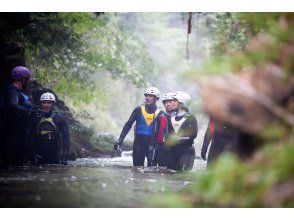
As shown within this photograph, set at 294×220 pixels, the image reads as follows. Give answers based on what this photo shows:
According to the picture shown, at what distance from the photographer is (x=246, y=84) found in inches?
124

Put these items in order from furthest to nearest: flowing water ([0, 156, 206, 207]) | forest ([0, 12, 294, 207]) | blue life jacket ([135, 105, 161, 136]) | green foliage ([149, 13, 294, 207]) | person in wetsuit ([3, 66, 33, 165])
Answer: blue life jacket ([135, 105, 161, 136]) < person in wetsuit ([3, 66, 33, 165]) < flowing water ([0, 156, 206, 207]) < forest ([0, 12, 294, 207]) < green foliage ([149, 13, 294, 207])

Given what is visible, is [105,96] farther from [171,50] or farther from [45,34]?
[171,50]

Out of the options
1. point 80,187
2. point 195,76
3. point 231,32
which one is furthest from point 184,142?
point 195,76

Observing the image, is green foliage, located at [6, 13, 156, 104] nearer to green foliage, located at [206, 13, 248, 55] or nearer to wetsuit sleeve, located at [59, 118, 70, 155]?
green foliage, located at [206, 13, 248, 55]

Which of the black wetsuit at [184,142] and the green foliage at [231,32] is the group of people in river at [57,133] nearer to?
the black wetsuit at [184,142]

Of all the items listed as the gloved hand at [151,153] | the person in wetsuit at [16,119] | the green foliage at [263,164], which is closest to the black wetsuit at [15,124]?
the person in wetsuit at [16,119]

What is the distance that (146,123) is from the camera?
9281mm

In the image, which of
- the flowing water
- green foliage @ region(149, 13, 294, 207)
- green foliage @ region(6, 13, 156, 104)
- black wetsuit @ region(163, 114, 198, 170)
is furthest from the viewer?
green foliage @ region(6, 13, 156, 104)

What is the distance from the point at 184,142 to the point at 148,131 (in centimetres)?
117

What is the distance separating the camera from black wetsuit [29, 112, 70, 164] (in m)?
8.50

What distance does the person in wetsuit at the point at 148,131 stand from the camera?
902 centimetres

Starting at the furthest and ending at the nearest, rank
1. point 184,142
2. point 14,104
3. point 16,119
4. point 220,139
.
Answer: point 184,142 < point 16,119 < point 14,104 < point 220,139

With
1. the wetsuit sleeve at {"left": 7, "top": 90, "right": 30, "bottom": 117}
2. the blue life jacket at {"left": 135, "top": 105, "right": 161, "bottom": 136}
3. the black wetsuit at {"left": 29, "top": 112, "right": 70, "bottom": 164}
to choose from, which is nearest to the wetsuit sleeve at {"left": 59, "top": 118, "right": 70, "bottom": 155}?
the black wetsuit at {"left": 29, "top": 112, "right": 70, "bottom": 164}

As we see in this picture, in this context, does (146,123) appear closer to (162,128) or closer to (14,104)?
(162,128)
